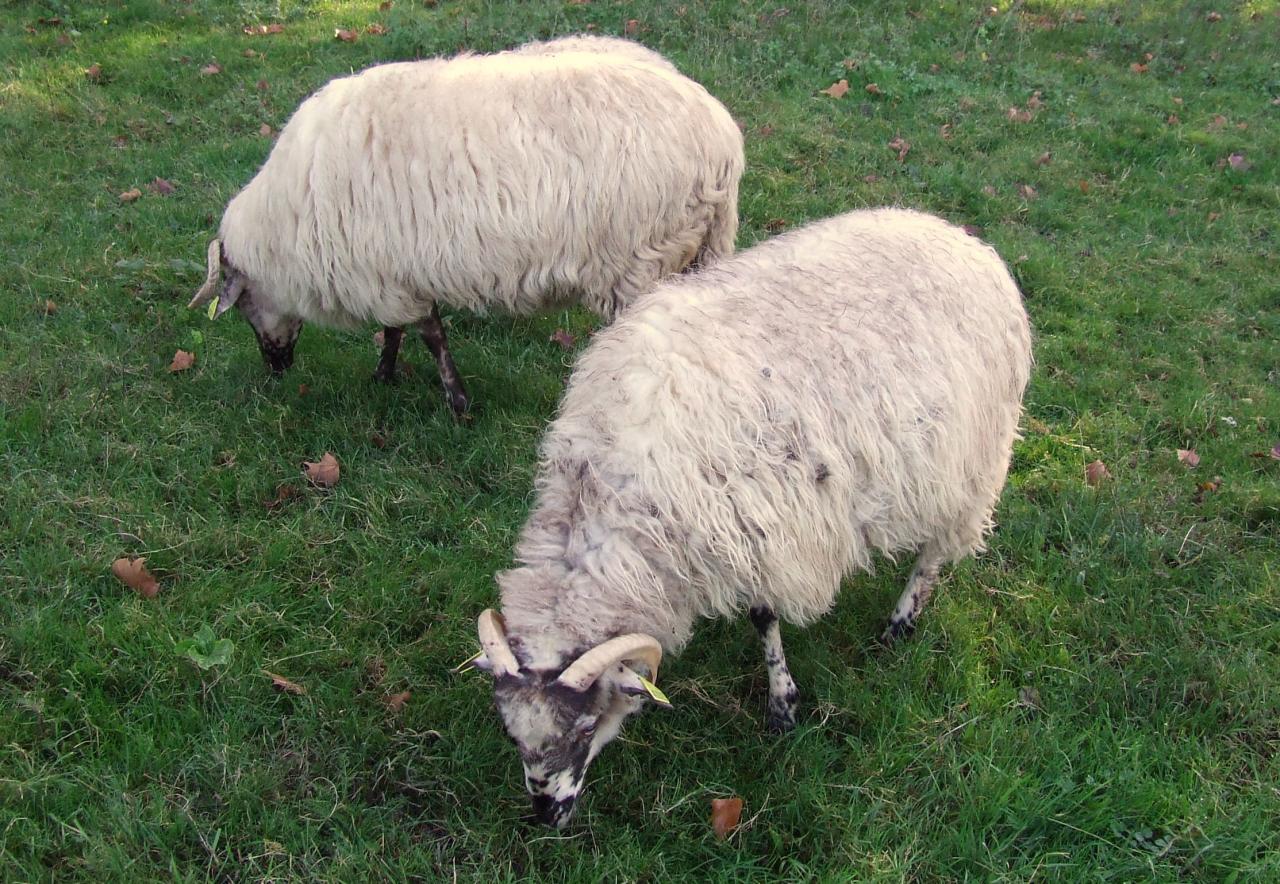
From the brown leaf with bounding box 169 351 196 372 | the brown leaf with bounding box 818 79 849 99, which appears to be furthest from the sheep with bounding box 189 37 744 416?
the brown leaf with bounding box 818 79 849 99

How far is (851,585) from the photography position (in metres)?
3.72

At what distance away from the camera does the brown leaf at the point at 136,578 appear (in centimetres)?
348

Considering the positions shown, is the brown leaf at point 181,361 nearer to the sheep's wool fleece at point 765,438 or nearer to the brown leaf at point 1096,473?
the sheep's wool fleece at point 765,438

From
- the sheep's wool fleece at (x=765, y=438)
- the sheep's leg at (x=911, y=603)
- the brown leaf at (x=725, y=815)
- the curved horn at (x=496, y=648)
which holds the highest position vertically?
the sheep's wool fleece at (x=765, y=438)

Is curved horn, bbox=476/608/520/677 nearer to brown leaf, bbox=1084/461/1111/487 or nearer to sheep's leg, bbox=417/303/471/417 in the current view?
sheep's leg, bbox=417/303/471/417

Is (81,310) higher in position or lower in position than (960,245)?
lower

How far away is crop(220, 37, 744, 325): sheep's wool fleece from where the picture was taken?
13.3ft

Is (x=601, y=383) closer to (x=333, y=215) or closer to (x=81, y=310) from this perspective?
(x=333, y=215)

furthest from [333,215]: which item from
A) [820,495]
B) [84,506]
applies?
[820,495]

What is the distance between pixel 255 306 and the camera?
15.4 feet

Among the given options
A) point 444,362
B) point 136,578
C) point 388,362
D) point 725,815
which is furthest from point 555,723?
point 388,362

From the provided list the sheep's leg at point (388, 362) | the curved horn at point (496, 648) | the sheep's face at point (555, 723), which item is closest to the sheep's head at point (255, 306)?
the sheep's leg at point (388, 362)

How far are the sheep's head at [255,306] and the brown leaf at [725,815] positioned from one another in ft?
11.4

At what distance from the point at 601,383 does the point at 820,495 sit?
81 centimetres
